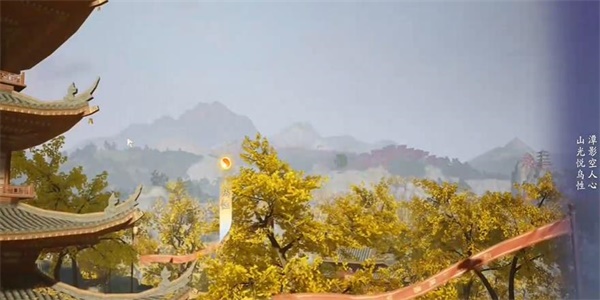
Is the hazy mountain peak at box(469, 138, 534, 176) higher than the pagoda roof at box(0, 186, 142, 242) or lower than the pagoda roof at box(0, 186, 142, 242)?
higher

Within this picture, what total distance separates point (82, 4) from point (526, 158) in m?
2.95

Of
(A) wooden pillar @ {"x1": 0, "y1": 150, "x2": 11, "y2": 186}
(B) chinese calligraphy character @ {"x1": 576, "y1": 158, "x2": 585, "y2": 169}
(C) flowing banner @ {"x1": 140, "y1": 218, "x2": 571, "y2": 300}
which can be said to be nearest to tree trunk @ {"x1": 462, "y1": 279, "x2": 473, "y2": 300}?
(C) flowing banner @ {"x1": 140, "y1": 218, "x2": 571, "y2": 300}

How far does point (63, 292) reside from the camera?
2.99m

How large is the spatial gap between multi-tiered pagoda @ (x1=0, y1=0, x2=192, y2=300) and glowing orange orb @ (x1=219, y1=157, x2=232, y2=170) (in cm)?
101

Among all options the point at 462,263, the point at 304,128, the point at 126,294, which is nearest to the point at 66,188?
the point at 126,294

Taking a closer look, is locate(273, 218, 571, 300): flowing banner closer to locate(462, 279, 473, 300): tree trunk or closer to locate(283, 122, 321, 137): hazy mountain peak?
locate(462, 279, 473, 300): tree trunk

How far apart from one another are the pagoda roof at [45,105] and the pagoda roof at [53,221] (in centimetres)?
51

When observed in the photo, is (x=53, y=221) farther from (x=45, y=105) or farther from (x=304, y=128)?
(x=304, y=128)

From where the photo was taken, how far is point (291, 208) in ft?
12.7

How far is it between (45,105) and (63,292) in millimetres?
970

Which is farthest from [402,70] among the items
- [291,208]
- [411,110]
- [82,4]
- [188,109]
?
[82,4]

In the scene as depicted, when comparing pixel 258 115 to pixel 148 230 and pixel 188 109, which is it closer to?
pixel 188 109

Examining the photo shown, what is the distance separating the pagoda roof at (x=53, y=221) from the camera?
2.79m

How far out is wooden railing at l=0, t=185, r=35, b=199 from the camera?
118 inches
